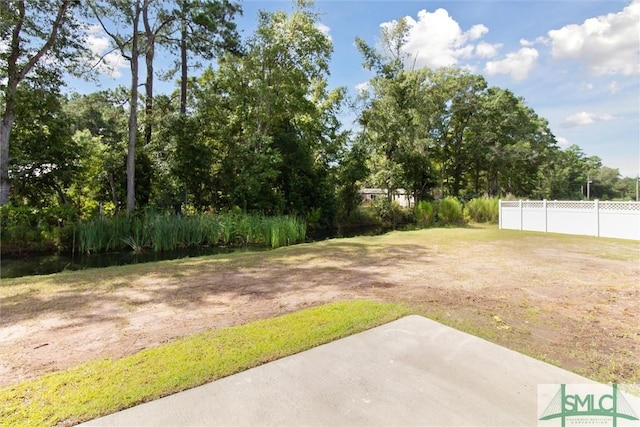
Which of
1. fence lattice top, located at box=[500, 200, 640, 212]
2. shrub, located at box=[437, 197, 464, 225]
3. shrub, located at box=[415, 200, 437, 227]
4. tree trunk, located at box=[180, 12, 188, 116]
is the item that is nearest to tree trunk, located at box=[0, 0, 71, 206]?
tree trunk, located at box=[180, 12, 188, 116]

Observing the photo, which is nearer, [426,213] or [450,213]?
[450,213]

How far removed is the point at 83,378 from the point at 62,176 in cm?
1199

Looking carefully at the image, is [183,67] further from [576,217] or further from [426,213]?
[576,217]

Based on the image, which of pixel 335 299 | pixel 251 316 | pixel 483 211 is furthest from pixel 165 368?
pixel 483 211

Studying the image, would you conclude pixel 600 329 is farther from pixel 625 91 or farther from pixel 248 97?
pixel 248 97

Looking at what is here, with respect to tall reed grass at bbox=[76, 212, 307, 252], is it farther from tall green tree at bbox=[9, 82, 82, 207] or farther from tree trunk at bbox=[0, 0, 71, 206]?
tall green tree at bbox=[9, 82, 82, 207]

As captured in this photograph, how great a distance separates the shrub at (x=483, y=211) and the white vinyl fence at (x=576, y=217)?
2.22 meters

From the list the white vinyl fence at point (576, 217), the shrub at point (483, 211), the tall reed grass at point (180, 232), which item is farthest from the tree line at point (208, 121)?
the white vinyl fence at point (576, 217)

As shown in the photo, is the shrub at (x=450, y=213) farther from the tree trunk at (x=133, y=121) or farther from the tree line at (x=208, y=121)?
the tree trunk at (x=133, y=121)

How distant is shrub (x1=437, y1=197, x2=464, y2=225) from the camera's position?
1585 centimetres

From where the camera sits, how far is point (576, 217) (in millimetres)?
10805

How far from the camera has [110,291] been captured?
4.19 metres

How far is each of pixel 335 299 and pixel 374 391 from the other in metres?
1.87

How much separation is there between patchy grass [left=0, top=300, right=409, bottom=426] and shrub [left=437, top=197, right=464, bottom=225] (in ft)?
46.1
